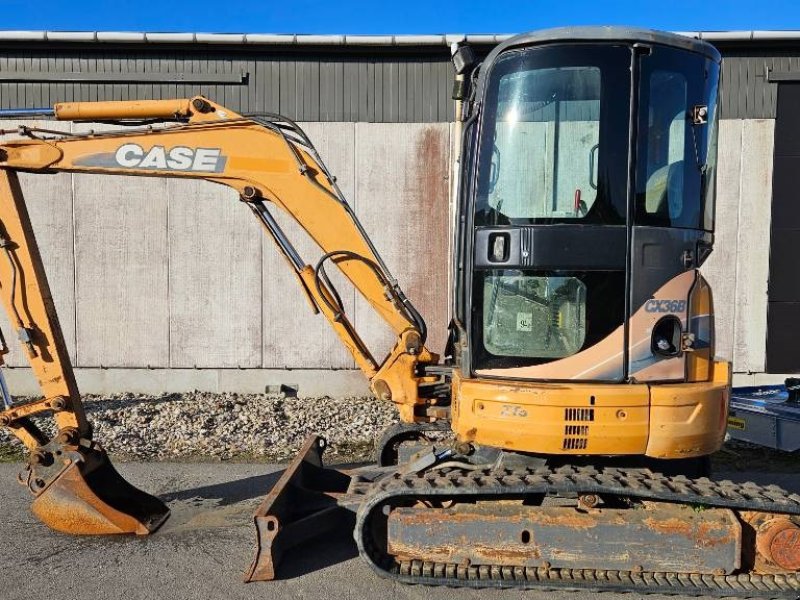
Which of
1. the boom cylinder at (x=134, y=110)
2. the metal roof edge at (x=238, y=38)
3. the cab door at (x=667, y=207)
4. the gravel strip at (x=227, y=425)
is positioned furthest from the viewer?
the metal roof edge at (x=238, y=38)

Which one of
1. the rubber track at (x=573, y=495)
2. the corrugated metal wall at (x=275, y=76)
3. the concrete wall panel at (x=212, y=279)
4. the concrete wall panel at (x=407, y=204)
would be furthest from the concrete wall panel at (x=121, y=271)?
the rubber track at (x=573, y=495)

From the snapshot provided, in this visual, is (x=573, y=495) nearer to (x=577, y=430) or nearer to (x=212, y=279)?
(x=577, y=430)

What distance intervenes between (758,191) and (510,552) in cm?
710

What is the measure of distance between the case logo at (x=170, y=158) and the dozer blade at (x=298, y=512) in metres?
2.21

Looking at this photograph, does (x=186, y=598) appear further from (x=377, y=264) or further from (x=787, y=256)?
(x=787, y=256)

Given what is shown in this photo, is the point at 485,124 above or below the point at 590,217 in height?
above

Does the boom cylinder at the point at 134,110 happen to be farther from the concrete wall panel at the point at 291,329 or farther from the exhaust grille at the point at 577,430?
the concrete wall panel at the point at 291,329

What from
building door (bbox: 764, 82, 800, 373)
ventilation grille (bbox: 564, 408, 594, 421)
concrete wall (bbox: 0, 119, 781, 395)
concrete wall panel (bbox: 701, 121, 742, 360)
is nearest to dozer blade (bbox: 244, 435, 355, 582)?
ventilation grille (bbox: 564, 408, 594, 421)

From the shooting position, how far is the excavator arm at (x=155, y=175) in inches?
178

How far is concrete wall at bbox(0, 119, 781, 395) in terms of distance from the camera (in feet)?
29.2

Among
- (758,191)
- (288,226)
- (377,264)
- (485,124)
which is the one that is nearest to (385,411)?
(288,226)

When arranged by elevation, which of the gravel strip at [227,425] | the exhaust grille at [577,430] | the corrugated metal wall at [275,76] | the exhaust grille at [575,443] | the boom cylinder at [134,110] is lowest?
the gravel strip at [227,425]

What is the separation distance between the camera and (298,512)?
14.5ft

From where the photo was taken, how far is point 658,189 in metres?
3.75
